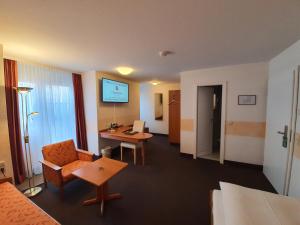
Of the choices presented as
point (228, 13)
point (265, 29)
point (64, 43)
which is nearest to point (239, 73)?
point (265, 29)

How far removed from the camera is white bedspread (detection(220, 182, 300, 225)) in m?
1.04

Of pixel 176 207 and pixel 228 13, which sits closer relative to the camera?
pixel 228 13

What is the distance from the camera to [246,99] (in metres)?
3.00

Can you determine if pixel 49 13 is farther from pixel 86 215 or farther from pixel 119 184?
pixel 119 184

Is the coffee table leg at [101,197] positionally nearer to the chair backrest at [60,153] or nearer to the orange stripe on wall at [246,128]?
the chair backrest at [60,153]

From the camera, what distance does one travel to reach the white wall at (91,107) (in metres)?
3.55

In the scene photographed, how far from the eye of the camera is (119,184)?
8.27ft

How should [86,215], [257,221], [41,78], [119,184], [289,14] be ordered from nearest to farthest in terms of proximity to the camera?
1. [257,221]
2. [289,14]
3. [86,215]
4. [119,184]
5. [41,78]

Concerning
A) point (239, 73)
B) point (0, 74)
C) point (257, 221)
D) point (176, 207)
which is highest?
point (239, 73)

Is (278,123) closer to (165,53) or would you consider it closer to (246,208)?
(246,208)

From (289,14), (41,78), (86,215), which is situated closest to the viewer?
(289,14)

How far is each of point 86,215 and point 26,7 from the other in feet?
7.80

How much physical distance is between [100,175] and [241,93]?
3.21m

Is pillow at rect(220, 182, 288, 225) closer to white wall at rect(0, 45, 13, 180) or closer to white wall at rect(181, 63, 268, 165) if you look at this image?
white wall at rect(181, 63, 268, 165)
